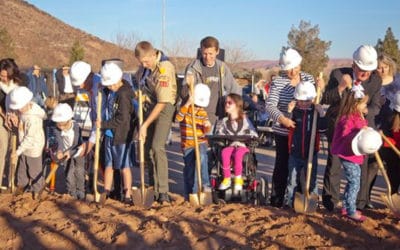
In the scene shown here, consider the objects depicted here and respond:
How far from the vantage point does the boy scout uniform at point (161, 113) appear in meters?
7.33

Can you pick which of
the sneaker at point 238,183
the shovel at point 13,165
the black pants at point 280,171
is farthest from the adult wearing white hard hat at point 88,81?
the black pants at point 280,171

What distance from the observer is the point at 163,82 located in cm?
733

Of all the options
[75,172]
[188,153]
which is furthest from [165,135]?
[75,172]

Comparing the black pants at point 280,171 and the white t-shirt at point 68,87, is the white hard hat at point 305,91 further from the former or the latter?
the white t-shirt at point 68,87

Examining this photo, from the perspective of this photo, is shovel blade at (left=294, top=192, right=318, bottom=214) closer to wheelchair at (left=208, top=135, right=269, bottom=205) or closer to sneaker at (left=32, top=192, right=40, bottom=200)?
wheelchair at (left=208, top=135, right=269, bottom=205)

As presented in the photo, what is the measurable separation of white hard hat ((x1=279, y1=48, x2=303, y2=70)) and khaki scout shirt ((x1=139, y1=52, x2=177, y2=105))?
→ 133 cm

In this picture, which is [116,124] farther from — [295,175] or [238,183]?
[295,175]

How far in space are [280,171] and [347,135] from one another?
127cm

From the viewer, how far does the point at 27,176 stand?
26.7 feet

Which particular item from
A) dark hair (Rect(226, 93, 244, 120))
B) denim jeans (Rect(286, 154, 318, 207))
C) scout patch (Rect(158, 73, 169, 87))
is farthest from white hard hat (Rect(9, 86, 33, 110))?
denim jeans (Rect(286, 154, 318, 207))

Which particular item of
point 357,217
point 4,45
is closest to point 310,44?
point 4,45

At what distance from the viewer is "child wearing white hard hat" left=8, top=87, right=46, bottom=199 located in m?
7.69

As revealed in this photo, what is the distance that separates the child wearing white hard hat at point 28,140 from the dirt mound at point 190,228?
3.62 ft

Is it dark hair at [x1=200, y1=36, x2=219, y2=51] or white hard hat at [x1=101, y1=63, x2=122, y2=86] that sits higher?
dark hair at [x1=200, y1=36, x2=219, y2=51]
